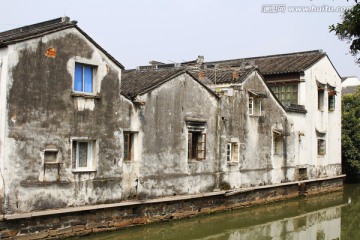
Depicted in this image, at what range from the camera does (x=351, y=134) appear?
87.2 feet

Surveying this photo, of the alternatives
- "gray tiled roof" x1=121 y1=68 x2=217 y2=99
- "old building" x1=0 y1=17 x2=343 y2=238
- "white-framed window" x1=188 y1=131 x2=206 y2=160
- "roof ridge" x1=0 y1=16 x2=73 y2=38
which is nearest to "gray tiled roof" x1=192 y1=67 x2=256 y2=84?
"old building" x1=0 y1=17 x2=343 y2=238

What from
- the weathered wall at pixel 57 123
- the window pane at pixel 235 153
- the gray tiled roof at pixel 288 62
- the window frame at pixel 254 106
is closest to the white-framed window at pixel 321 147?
the gray tiled roof at pixel 288 62

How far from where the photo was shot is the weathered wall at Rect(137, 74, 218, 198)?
14367 mm

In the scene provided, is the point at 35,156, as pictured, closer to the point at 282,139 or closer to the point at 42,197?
the point at 42,197

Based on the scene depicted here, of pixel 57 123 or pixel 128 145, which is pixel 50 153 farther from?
pixel 128 145

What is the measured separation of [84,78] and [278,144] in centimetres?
1044

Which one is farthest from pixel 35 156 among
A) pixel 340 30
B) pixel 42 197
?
pixel 340 30

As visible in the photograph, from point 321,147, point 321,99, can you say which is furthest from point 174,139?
point 321,99

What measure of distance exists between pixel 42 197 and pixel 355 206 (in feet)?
44.5

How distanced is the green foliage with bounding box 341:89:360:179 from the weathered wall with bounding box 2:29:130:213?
53.7 feet

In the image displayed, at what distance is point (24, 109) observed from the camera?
11211 millimetres

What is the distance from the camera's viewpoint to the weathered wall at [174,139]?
1437 centimetres

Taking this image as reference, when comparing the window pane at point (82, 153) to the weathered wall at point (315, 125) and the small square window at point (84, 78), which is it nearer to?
the small square window at point (84, 78)

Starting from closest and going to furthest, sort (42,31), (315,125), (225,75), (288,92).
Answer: (42,31)
(225,75)
(288,92)
(315,125)
